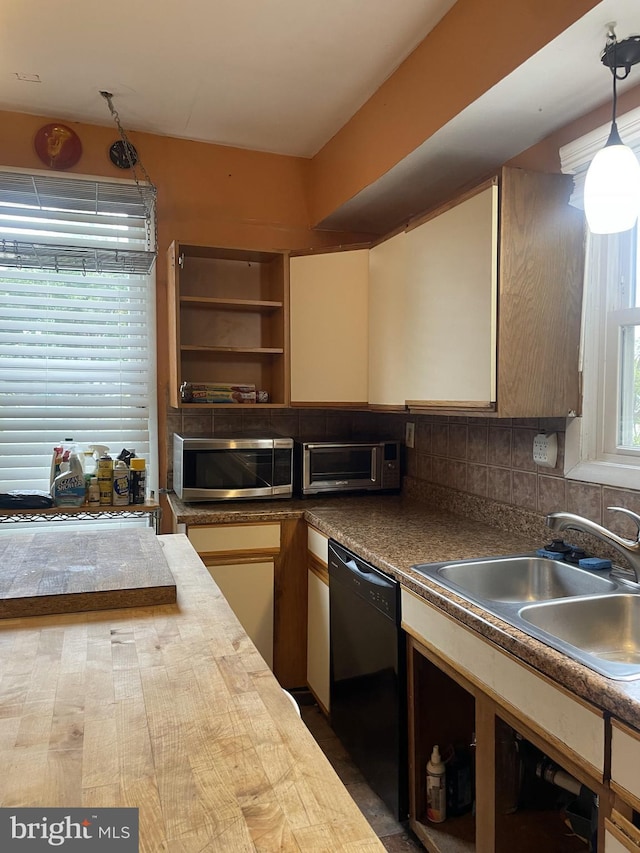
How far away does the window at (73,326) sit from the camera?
2.68 metres

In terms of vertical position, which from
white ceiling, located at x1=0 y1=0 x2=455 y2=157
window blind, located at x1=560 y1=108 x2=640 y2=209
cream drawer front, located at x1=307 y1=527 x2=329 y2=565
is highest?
white ceiling, located at x1=0 y1=0 x2=455 y2=157

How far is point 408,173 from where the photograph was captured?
235cm

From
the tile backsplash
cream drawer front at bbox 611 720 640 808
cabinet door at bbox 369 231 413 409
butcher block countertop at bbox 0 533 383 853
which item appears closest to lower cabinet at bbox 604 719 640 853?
cream drawer front at bbox 611 720 640 808

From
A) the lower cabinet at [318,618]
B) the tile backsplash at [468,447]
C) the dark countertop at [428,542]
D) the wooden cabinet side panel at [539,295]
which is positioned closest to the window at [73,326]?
the tile backsplash at [468,447]

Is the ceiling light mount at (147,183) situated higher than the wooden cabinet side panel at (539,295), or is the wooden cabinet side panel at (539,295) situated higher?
the ceiling light mount at (147,183)

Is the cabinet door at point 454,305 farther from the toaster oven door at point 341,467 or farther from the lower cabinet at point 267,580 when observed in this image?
the lower cabinet at point 267,580

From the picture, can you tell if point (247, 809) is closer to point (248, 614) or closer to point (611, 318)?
point (611, 318)

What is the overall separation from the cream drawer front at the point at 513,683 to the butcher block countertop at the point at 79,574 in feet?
2.22

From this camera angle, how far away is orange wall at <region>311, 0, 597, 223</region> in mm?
1534

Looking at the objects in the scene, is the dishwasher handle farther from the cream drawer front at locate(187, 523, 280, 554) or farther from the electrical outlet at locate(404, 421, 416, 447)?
the electrical outlet at locate(404, 421, 416, 447)

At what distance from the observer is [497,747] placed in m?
1.37

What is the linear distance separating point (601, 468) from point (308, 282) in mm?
1518

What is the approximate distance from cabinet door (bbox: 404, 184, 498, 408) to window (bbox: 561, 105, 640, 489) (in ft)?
1.00

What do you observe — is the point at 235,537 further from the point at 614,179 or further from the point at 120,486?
the point at 614,179
